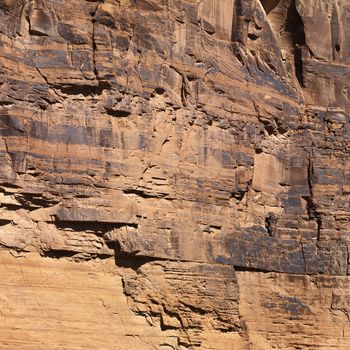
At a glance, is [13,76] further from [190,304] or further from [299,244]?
[299,244]

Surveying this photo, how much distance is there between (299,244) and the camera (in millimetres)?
18000

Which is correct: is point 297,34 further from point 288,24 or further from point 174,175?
point 174,175

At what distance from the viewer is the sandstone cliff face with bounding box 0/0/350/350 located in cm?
1520

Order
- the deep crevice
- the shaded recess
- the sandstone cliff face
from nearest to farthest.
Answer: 1. the sandstone cliff face
2. the deep crevice
3. the shaded recess

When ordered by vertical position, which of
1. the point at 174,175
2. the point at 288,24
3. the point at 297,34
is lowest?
the point at 174,175

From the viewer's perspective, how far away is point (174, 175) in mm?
16375

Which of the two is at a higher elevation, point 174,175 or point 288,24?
point 288,24

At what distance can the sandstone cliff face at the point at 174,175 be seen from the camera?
15.2 m

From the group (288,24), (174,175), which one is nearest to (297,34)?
(288,24)

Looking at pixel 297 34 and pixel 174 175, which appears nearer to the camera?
pixel 174 175

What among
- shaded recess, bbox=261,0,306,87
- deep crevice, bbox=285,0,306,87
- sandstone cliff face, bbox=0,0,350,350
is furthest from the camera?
shaded recess, bbox=261,0,306,87

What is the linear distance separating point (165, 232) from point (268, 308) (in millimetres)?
2489

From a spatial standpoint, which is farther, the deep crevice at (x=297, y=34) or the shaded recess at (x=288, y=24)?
the shaded recess at (x=288, y=24)

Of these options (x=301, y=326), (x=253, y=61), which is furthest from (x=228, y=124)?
(x=301, y=326)
